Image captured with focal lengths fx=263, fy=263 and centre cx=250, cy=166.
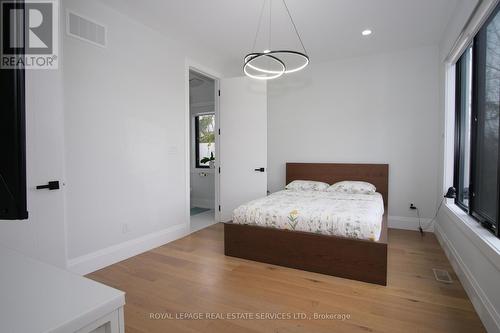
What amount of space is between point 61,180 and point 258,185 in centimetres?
264

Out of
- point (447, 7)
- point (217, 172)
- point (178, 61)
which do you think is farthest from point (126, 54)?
point (447, 7)

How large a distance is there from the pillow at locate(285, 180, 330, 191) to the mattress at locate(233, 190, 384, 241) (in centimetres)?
63

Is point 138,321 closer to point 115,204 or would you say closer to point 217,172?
point 115,204

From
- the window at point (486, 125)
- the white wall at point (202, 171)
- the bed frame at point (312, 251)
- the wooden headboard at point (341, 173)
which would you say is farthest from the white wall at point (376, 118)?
the white wall at point (202, 171)

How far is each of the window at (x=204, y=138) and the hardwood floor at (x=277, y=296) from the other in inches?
128

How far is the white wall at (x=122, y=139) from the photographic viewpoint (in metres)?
2.44

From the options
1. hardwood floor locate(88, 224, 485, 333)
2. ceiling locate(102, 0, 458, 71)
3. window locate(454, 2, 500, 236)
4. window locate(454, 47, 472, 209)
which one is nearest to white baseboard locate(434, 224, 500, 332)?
hardwood floor locate(88, 224, 485, 333)

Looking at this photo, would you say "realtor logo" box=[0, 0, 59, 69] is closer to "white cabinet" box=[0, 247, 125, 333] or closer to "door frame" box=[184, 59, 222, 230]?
"white cabinet" box=[0, 247, 125, 333]

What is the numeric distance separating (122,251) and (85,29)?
2247 mm

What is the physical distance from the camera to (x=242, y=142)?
4172 mm

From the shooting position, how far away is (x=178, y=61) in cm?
355

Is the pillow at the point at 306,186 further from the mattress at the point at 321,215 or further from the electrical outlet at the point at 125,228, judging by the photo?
the electrical outlet at the point at 125,228

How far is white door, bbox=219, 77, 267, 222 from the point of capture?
4.05 m

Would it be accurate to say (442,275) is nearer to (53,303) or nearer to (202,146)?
(53,303)
